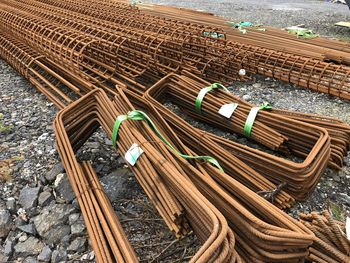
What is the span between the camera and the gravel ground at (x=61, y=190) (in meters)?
2.13

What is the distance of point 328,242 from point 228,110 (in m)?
1.46

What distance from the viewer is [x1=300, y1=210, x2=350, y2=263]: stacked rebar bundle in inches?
66.7

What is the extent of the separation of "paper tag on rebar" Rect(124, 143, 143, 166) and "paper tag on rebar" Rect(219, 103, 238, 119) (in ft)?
3.52

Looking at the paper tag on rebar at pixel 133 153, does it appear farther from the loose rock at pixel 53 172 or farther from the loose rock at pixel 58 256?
the loose rock at pixel 53 172

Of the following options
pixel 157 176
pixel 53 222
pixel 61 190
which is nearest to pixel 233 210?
pixel 157 176

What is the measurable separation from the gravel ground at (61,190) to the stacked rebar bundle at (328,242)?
48 centimetres

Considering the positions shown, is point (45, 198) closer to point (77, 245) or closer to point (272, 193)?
point (77, 245)

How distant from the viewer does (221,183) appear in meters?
2.14

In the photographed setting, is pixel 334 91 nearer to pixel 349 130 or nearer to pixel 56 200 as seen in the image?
pixel 349 130

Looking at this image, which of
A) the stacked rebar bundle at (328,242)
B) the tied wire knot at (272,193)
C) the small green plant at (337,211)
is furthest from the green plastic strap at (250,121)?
the stacked rebar bundle at (328,242)

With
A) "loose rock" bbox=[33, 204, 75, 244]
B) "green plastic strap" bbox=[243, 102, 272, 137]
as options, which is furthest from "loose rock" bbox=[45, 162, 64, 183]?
"green plastic strap" bbox=[243, 102, 272, 137]

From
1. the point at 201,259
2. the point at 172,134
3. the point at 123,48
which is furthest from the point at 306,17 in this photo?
the point at 201,259

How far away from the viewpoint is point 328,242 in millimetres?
1771

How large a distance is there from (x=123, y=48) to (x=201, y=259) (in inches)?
131
